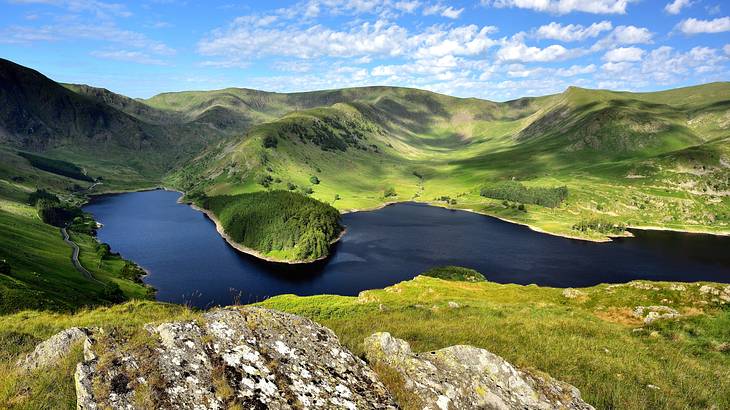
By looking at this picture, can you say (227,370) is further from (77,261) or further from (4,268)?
(77,261)

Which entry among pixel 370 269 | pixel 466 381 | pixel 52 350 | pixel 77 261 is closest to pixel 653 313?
pixel 466 381

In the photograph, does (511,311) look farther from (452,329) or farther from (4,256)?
(4,256)

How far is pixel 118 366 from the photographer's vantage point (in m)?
11.0

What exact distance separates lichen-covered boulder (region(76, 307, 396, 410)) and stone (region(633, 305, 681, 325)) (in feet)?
125

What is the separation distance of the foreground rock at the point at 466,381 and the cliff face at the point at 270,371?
0.04 m

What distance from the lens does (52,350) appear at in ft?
→ 47.6

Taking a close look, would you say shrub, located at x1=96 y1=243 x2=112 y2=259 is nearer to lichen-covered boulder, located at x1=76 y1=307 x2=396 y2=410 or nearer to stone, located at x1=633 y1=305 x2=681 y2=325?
lichen-covered boulder, located at x1=76 y1=307 x2=396 y2=410

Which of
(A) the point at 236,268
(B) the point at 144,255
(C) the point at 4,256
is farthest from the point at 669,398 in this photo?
(B) the point at 144,255

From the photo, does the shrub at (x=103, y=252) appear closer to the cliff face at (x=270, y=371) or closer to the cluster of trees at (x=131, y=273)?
the cluster of trees at (x=131, y=273)

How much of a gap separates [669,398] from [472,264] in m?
164

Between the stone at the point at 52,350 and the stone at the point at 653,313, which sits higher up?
the stone at the point at 52,350

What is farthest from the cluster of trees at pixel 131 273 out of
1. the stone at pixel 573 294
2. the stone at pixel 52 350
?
the stone at pixel 52 350

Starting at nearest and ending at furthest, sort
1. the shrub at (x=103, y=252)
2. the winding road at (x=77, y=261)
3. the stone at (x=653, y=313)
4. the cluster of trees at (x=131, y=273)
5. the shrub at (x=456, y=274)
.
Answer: the stone at (x=653, y=313)
the winding road at (x=77, y=261)
the shrub at (x=456, y=274)
the cluster of trees at (x=131, y=273)
the shrub at (x=103, y=252)

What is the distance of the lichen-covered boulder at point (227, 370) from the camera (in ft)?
34.2
